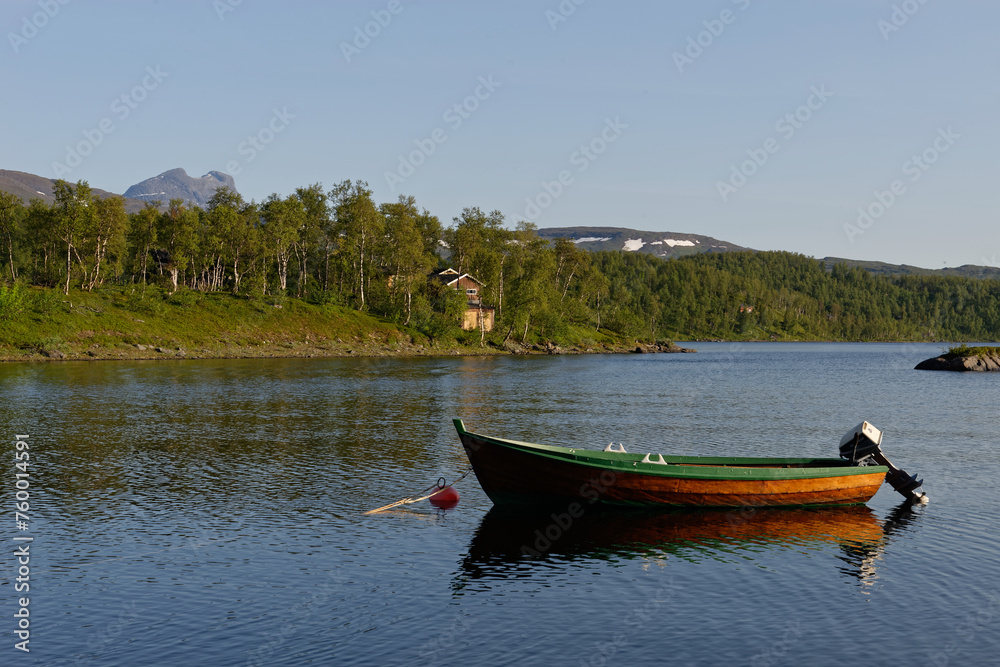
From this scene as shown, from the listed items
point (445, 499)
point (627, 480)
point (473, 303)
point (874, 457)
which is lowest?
point (445, 499)

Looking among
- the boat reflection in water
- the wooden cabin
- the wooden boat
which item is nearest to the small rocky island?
the wooden cabin

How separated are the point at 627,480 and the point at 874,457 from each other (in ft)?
41.3

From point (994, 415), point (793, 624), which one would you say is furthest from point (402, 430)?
point (994, 415)

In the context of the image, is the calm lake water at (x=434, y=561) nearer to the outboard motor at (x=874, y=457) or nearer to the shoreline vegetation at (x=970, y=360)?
the outboard motor at (x=874, y=457)

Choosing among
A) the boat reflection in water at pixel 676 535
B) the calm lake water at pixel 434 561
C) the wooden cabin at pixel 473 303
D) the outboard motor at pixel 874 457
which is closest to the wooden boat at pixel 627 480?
the boat reflection in water at pixel 676 535

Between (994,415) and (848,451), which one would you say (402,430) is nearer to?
(848,451)

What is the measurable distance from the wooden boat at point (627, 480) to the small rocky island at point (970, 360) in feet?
374

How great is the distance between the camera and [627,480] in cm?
3003

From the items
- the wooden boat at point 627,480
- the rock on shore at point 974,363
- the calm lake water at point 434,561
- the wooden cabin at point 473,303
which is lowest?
the calm lake water at point 434,561

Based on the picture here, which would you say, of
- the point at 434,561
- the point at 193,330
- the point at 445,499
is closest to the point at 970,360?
the point at 445,499

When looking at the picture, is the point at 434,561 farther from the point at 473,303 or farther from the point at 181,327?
the point at 473,303

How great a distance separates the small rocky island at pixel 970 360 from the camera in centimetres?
12800

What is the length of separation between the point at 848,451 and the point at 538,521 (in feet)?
50.3

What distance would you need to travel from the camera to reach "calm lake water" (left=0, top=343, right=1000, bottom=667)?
18375mm
